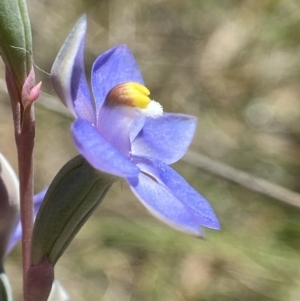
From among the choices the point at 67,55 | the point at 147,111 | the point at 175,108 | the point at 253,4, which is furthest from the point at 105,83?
the point at 253,4

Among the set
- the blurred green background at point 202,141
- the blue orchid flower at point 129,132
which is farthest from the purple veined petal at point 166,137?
the blurred green background at point 202,141

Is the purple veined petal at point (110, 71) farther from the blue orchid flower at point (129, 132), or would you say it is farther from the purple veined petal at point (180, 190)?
the purple veined petal at point (180, 190)

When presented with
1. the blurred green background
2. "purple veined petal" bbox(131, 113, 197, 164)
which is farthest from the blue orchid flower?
the blurred green background

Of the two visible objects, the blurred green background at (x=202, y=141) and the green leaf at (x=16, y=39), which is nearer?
the green leaf at (x=16, y=39)

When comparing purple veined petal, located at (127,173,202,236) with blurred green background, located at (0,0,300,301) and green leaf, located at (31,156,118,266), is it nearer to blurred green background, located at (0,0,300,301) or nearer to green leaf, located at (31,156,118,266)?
green leaf, located at (31,156,118,266)

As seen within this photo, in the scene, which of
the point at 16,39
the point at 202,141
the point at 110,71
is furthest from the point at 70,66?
the point at 202,141

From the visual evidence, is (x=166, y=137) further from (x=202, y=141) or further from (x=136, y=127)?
(x=202, y=141)
